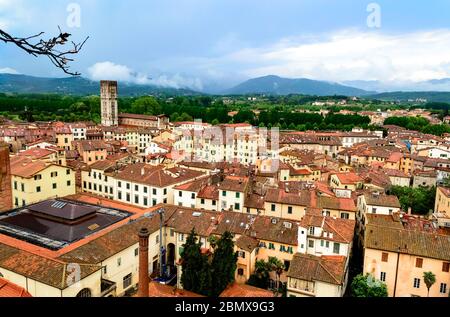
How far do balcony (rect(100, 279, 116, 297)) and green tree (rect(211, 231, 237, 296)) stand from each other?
3.24 metres

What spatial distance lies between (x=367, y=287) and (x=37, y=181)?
16.9 m

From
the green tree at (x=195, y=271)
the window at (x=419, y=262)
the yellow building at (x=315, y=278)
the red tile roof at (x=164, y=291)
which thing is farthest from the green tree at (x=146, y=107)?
the window at (x=419, y=262)

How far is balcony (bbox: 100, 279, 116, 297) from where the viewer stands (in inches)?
445

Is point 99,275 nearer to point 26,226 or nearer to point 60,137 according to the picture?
point 26,226

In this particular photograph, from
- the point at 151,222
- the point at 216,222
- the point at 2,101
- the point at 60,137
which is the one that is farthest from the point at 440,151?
the point at 2,101

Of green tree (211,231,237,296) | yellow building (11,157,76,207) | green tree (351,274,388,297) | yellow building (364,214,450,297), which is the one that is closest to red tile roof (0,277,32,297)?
green tree (211,231,237,296)

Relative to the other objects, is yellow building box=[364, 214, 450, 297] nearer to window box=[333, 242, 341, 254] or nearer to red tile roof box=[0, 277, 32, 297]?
window box=[333, 242, 341, 254]

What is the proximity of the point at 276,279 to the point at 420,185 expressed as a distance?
17231 mm

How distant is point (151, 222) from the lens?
15477 mm

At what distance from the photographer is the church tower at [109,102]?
58.5 metres

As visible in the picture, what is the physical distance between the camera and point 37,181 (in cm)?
1952

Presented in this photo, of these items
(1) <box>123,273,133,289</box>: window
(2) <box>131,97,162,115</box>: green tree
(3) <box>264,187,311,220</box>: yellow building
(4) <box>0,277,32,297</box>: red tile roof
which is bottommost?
(1) <box>123,273,133,289</box>: window
